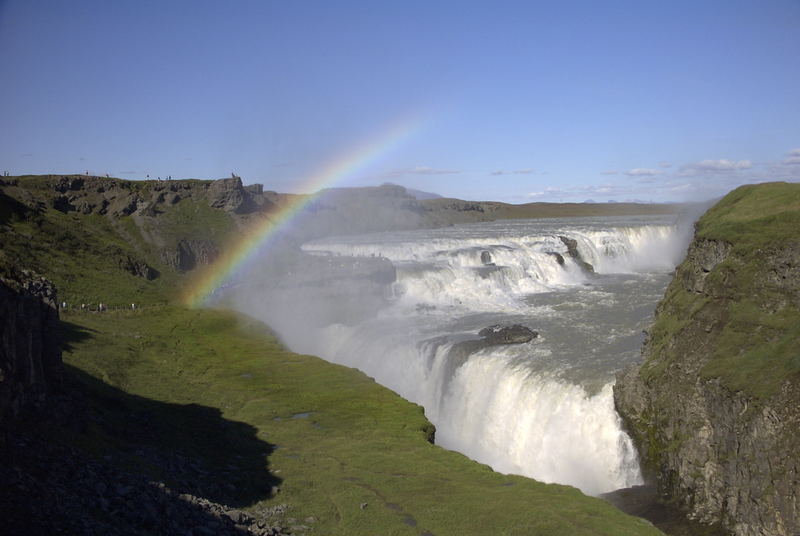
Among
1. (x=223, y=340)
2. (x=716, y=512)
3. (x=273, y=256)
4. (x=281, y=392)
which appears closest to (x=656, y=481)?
(x=716, y=512)

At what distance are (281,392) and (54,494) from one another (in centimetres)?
1749

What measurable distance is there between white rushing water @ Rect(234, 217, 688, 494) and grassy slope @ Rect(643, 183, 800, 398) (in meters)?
3.80

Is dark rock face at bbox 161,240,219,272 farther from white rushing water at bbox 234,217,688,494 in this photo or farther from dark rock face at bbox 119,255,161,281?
white rushing water at bbox 234,217,688,494

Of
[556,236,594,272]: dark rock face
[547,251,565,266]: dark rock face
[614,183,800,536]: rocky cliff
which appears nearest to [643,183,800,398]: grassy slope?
[614,183,800,536]: rocky cliff

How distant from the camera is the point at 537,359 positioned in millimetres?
29875

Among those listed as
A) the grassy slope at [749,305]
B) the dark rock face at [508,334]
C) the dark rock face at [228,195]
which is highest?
the dark rock face at [228,195]

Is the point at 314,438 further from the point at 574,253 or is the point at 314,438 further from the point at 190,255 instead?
the point at 190,255

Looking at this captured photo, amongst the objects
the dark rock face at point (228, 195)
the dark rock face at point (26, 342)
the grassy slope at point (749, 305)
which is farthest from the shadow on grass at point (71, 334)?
the dark rock face at point (228, 195)

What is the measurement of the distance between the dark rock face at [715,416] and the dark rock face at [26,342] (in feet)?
67.1

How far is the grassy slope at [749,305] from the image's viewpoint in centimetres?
1955

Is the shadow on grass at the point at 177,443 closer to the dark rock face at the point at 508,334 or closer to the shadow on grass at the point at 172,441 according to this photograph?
the shadow on grass at the point at 172,441

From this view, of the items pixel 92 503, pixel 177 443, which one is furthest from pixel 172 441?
pixel 92 503

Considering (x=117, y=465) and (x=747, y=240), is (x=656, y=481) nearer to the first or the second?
(x=747, y=240)

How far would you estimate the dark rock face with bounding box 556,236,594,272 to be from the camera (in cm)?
6360
